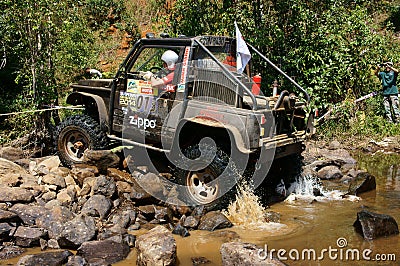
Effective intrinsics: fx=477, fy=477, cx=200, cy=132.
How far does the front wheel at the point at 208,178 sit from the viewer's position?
618cm

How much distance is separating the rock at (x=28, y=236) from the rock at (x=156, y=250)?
45.8 inches

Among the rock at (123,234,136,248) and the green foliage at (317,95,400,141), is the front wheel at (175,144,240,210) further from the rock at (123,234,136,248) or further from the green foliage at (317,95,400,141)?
the green foliage at (317,95,400,141)

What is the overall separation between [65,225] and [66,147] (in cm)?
268

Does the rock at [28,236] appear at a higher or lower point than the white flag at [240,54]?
lower

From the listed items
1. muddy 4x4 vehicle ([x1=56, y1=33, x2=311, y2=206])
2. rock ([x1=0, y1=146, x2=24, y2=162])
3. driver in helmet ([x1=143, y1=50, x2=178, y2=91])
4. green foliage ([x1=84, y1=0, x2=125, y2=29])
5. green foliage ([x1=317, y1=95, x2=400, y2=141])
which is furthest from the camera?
green foliage ([x1=84, y1=0, x2=125, y2=29])

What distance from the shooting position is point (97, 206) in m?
6.08

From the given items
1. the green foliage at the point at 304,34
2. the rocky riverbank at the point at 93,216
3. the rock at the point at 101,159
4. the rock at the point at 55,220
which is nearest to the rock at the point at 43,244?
the rocky riverbank at the point at 93,216

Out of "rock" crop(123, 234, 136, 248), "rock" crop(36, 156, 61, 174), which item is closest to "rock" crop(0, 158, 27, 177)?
"rock" crop(36, 156, 61, 174)

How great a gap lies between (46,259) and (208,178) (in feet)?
8.02

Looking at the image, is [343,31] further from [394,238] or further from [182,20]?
[394,238]

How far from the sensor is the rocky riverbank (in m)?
4.84

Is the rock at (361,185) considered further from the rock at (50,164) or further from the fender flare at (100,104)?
the rock at (50,164)

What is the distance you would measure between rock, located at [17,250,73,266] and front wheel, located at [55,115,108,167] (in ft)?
9.05

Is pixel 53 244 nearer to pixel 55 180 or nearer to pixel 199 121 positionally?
pixel 55 180
